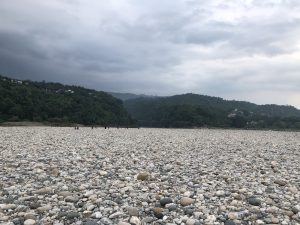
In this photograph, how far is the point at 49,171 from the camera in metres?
14.0

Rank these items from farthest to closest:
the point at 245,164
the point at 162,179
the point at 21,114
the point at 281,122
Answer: the point at 281,122 → the point at 21,114 → the point at 245,164 → the point at 162,179

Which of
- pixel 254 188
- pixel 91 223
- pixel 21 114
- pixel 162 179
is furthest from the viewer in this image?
pixel 21 114

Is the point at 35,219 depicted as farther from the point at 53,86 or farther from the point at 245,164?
the point at 53,86

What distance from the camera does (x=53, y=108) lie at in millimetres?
103438

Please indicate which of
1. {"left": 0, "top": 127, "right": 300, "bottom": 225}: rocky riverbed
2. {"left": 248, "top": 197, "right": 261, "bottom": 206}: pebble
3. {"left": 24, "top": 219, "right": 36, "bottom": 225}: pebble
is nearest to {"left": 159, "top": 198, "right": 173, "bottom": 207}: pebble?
{"left": 0, "top": 127, "right": 300, "bottom": 225}: rocky riverbed

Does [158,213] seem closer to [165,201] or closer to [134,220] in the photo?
[134,220]

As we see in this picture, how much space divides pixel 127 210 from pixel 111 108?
395 ft

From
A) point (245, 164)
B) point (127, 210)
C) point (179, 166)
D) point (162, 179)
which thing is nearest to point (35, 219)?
point (127, 210)

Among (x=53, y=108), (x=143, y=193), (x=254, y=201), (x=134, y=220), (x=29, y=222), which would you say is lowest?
(x=29, y=222)

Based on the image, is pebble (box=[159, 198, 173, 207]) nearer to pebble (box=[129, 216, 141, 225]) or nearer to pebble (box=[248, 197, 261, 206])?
pebble (box=[129, 216, 141, 225])

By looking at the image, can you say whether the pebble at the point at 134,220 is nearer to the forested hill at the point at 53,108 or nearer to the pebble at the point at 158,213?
the pebble at the point at 158,213

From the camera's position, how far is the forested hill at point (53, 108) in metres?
93.9

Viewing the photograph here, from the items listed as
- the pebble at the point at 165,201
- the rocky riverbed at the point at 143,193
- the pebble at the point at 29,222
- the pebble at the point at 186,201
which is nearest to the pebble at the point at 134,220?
the rocky riverbed at the point at 143,193

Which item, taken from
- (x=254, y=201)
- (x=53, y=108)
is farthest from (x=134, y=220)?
(x=53, y=108)
